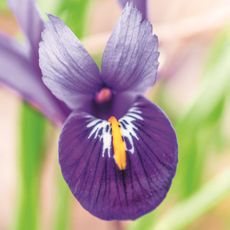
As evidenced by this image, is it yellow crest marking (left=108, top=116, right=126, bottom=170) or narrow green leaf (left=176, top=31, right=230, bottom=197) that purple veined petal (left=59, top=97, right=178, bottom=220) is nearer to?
yellow crest marking (left=108, top=116, right=126, bottom=170)

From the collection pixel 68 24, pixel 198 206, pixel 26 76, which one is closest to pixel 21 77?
pixel 26 76

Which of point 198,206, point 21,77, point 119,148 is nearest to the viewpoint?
point 119,148

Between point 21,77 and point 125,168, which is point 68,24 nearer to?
point 21,77

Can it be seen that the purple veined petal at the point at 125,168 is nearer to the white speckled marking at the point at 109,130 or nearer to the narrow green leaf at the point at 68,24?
the white speckled marking at the point at 109,130

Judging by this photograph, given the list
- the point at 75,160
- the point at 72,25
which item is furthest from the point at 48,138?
the point at 75,160

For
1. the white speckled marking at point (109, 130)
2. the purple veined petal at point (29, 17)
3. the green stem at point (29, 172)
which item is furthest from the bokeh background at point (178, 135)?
the white speckled marking at point (109, 130)

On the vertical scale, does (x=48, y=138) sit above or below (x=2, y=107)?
below

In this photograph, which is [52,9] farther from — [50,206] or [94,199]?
[50,206]
